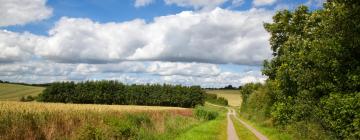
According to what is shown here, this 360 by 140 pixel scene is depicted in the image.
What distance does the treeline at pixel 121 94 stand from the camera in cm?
11525

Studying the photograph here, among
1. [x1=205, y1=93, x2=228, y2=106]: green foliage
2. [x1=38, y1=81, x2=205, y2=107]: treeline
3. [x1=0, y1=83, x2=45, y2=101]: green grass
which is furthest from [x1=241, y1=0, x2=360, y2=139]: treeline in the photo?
[x1=205, y1=93, x2=228, y2=106]: green foliage

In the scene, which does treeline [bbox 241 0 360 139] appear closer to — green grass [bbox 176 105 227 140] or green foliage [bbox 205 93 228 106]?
green grass [bbox 176 105 227 140]

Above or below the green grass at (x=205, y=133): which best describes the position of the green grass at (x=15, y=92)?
above

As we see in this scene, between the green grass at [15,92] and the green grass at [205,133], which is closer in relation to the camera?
the green grass at [205,133]

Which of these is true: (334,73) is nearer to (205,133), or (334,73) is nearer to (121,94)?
(205,133)

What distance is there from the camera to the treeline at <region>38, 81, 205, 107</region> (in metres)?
115

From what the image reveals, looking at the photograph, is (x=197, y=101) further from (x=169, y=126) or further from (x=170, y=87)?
(x=169, y=126)

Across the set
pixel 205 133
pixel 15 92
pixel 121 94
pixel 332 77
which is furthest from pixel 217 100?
pixel 332 77

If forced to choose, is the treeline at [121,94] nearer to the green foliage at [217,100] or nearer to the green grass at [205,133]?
the green foliage at [217,100]

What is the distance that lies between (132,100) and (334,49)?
109 m

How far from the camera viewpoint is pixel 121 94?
124562 millimetres

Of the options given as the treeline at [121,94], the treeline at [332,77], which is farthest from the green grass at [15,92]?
the treeline at [332,77]

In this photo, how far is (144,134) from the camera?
26781mm

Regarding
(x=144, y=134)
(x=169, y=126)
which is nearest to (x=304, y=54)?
(x=144, y=134)
